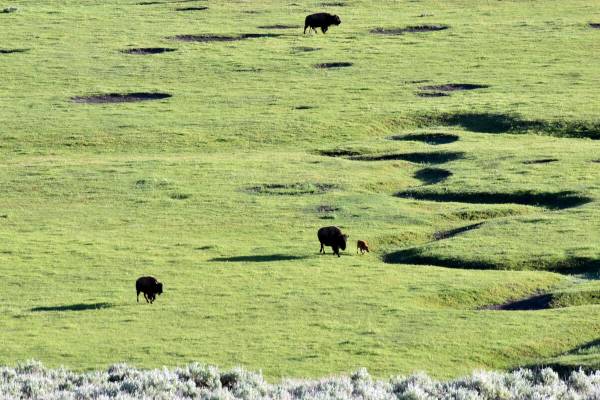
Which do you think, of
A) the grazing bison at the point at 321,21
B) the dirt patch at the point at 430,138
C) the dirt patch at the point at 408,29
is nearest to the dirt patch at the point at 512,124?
the dirt patch at the point at 430,138

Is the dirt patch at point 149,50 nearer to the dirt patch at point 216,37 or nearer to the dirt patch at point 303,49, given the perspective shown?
the dirt patch at point 216,37

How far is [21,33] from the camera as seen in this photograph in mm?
85688

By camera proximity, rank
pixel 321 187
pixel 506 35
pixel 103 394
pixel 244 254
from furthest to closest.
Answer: pixel 506 35
pixel 321 187
pixel 244 254
pixel 103 394

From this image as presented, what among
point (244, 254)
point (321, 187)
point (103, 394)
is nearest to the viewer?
point (103, 394)

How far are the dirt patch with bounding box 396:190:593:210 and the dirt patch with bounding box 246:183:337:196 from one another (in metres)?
3.20

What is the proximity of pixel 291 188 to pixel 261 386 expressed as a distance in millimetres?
26729

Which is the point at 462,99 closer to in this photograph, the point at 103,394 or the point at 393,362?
the point at 393,362

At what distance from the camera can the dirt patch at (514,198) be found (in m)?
46.9

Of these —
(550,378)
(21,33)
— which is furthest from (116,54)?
(550,378)

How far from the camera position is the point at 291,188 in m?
50.0

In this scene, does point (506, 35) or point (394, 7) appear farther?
point (394, 7)

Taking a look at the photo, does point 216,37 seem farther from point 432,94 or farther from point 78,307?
point 78,307

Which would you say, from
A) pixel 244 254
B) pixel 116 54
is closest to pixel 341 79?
pixel 116 54

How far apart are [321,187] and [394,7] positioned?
48.5m
